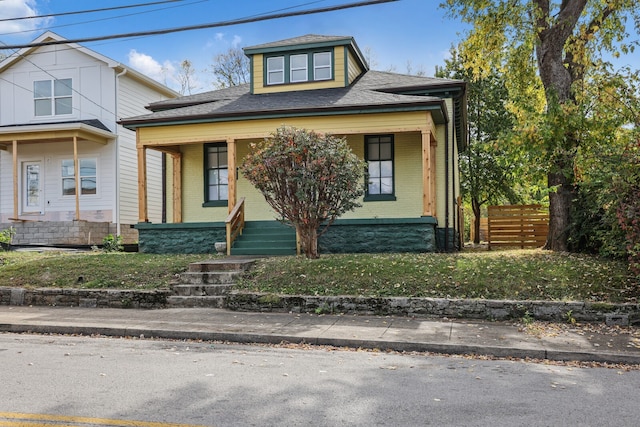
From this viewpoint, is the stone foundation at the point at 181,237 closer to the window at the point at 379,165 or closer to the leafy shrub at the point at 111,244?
the leafy shrub at the point at 111,244

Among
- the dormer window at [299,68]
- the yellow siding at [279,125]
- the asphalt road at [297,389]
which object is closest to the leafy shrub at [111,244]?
the yellow siding at [279,125]

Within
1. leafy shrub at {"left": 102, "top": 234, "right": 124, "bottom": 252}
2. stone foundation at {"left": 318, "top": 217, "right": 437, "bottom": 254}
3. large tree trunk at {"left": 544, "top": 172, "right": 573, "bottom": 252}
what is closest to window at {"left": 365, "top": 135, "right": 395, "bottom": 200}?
stone foundation at {"left": 318, "top": 217, "right": 437, "bottom": 254}

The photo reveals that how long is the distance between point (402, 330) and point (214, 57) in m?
34.8

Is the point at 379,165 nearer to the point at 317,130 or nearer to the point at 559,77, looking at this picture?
the point at 317,130

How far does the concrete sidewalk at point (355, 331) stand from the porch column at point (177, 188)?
782 cm

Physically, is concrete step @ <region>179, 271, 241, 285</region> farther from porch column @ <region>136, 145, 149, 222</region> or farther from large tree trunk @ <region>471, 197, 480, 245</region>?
large tree trunk @ <region>471, 197, 480, 245</region>

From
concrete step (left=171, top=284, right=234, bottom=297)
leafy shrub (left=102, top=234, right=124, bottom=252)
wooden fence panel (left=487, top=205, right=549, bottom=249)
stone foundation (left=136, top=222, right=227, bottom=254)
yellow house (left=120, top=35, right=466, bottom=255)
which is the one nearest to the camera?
concrete step (left=171, top=284, right=234, bottom=297)

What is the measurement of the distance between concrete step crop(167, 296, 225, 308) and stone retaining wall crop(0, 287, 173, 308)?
0.51ft

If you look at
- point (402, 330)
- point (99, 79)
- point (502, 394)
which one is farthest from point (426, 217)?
point (99, 79)

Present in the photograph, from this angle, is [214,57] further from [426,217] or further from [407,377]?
[407,377]

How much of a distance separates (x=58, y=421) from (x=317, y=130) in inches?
455

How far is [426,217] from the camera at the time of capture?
46.5 ft

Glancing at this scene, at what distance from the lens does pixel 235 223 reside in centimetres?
1558

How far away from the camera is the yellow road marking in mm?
4379
